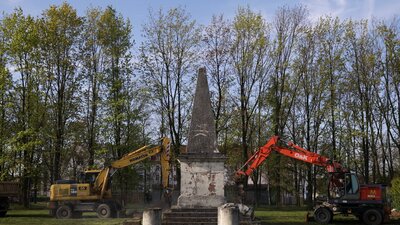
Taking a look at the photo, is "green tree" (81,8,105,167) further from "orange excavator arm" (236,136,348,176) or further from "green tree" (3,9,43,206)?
"orange excavator arm" (236,136,348,176)

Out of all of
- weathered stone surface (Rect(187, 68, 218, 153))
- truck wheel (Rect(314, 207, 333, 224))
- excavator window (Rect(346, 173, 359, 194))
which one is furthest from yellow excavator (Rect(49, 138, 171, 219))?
excavator window (Rect(346, 173, 359, 194))

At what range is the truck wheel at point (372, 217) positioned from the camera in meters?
21.2

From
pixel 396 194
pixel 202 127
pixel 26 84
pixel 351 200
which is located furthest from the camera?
pixel 26 84

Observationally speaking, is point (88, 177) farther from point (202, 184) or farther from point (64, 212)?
point (202, 184)

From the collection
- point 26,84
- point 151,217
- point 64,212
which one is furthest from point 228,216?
point 26,84

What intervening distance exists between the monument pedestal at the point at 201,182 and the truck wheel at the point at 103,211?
781cm

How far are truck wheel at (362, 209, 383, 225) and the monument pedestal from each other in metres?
7.55

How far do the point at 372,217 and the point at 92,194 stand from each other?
13818 millimetres

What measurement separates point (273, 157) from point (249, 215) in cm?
1988

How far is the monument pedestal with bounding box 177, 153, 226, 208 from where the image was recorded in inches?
696

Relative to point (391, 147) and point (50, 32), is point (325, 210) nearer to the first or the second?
point (391, 147)

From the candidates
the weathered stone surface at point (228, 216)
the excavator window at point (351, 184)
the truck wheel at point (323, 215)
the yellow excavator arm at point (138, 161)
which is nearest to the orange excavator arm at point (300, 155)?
the excavator window at point (351, 184)

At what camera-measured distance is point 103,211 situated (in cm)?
2448

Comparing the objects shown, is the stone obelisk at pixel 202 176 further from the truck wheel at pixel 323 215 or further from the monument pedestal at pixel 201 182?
the truck wheel at pixel 323 215
